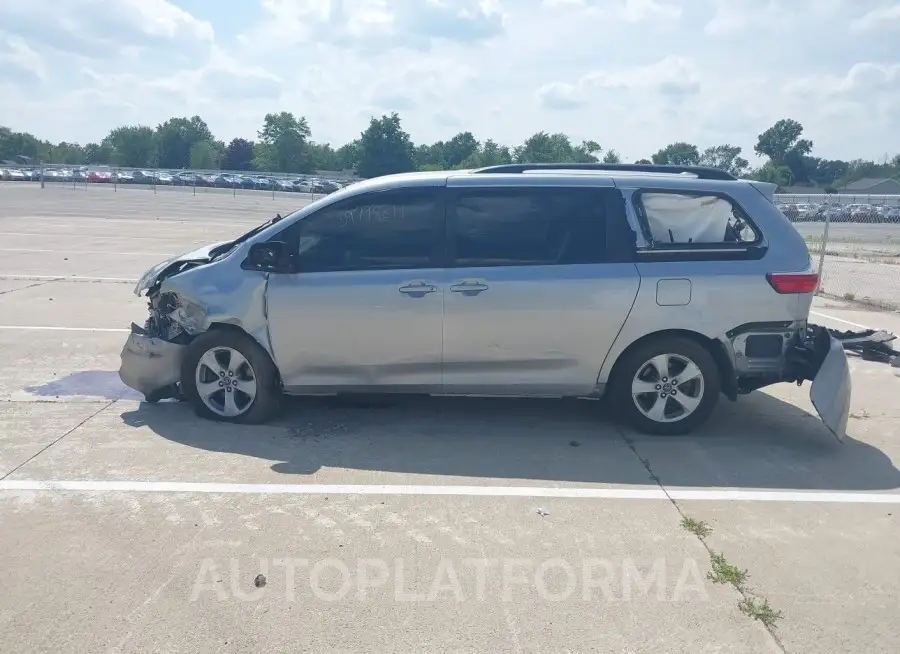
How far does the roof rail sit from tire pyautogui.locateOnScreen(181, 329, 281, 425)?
2.24m

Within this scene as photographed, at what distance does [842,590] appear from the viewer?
145 inches

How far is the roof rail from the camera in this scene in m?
6.05

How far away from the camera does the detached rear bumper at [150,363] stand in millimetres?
5961

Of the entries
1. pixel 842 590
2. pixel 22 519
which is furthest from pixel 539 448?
pixel 22 519

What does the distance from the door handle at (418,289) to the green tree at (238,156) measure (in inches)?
4263

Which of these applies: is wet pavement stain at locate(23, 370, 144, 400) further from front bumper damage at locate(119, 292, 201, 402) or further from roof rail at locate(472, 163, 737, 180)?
roof rail at locate(472, 163, 737, 180)

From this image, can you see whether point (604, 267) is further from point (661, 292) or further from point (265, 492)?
point (265, 492)

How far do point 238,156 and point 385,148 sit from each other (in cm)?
3483

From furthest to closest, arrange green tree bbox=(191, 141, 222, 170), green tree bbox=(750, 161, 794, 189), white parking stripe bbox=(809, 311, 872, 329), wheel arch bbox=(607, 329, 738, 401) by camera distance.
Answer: green tree bbox=(191, 141, 222, 170) → green tree bbox=(750, 161, 794, 189) → white parking stripe bbox=(809, 311, 872, 329) → wheel arch bbox=(607, 329, 738, 401)

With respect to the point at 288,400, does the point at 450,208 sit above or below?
above

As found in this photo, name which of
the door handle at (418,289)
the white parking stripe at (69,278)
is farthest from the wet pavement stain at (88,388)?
the white parking stripe at (69,278)

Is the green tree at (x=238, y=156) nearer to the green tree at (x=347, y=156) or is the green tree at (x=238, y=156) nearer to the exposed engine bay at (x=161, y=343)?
the green tree at (x=347, y=156)

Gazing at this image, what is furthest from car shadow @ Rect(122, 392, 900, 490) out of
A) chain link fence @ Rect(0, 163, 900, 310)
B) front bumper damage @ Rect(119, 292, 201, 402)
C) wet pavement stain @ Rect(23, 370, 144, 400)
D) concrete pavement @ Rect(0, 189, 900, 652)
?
chain link fence @ Rect(0, 163, 900, 310)

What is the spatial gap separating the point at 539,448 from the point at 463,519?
131 centimetres
